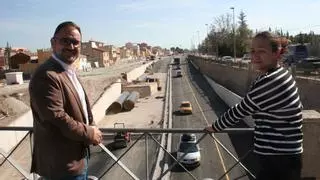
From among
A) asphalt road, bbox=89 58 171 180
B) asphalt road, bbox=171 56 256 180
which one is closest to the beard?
asphalt road, bbox=171 56 256 180

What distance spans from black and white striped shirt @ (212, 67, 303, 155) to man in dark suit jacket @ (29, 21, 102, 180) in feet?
4.38

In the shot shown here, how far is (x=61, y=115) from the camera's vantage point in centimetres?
355

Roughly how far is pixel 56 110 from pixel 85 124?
0.33 meters

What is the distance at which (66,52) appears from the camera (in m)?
3.87

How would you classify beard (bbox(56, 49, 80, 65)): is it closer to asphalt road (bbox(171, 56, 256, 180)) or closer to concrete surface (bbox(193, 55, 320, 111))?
→ asphalt road (bbox(171, 56, 256, 180))

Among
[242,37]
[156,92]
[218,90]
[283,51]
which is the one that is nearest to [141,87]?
[156,92]

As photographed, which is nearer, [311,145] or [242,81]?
[311,145]

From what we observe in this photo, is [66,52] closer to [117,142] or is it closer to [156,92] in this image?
[117,142]

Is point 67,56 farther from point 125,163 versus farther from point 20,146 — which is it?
point 20,146

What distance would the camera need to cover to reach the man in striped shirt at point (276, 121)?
12.8 feet

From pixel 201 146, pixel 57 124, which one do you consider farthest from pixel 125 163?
pixel 57 124

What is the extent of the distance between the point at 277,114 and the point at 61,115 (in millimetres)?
1709

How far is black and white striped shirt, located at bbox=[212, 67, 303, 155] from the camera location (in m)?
3.90

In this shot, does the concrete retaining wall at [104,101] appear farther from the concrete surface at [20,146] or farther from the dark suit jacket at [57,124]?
the dark suit jacket at [57,124]
